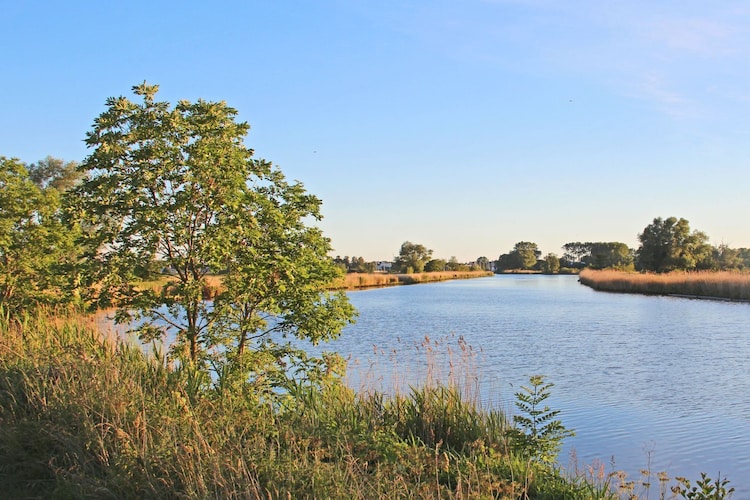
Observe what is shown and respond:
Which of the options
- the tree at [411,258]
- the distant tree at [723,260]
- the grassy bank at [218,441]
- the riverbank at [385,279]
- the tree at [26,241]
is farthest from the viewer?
the tree at [411,258]

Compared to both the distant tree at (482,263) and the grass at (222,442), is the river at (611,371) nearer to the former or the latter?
the grass at (222,442)

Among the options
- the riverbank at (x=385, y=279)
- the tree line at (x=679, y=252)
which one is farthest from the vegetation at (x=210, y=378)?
the tree line at (x=679, y=252)

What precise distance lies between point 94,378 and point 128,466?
190 cm

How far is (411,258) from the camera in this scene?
111812mm

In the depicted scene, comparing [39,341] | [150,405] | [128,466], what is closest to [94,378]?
[150,405]

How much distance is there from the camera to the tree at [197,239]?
8266 millimetres

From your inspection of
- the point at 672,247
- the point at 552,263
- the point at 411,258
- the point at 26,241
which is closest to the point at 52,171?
the point at 26,241

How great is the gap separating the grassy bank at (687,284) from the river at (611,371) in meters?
12.6

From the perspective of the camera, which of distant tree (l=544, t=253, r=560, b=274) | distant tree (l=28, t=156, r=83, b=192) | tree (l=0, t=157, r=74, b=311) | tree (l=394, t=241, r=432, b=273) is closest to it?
tree (l=0, t=157, r=74, b=311)

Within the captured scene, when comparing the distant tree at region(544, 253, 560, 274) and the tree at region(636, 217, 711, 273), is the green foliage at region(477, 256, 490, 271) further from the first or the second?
the tree at region(636, 217, 711, 273)

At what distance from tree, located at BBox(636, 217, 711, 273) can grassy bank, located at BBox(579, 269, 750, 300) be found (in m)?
7.11

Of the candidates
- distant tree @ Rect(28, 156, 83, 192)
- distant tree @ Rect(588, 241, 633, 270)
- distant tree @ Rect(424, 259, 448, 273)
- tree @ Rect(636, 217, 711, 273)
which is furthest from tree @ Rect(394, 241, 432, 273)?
distant tree @ Rect(28, 156, 83, 192)

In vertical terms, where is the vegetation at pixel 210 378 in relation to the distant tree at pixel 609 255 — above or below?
below

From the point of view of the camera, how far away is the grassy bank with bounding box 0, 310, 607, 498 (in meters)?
4.45
